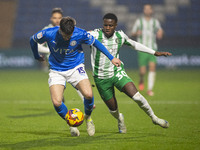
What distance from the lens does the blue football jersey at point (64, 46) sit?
640cm

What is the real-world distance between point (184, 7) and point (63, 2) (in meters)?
8.06

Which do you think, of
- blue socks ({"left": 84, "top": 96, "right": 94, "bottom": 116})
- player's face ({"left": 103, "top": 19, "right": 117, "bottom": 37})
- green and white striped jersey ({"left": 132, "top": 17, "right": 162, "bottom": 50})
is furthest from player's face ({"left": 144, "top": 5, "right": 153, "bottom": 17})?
blue socks ({"left": 84, "top": 96, "right": 94, "bottom": 116})

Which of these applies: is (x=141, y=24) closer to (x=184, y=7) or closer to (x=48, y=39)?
(x=48, y=39)

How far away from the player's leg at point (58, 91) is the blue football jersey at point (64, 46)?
0.45 feet

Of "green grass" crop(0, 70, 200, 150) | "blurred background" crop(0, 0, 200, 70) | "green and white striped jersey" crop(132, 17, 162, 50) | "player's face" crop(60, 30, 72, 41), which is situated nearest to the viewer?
"green grass" crop(0, 70, 200, 150)

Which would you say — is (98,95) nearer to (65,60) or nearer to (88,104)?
(88,104)

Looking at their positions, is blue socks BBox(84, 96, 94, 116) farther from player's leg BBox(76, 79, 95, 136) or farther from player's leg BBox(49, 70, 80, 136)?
player's leg BBox(49, 70, 80, 136)

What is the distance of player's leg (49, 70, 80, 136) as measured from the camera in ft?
Answer: 21.0

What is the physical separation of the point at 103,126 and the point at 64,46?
5.93 ft

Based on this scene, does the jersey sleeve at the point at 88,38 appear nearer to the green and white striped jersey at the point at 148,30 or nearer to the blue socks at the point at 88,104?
the blue socks at the point at 88,104

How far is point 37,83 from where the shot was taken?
56.3 feet

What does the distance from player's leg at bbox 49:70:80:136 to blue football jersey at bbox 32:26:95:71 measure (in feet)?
0.45

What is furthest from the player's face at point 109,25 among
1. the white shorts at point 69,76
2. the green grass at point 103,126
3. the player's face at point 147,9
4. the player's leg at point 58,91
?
the player's face at point 147,9

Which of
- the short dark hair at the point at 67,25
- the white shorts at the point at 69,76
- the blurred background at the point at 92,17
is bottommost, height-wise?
the blurred background at the point at 92,17
